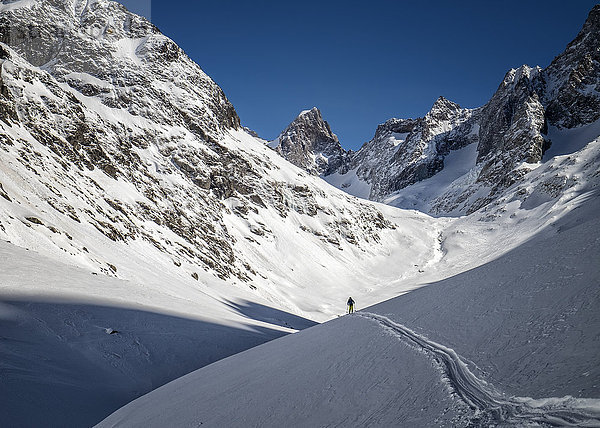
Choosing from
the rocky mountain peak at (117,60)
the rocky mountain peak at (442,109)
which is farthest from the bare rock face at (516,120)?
the rocky mountain peak at (117,60)

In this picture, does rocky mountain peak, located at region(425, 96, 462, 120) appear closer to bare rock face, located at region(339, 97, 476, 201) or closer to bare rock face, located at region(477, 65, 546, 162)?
bare rock face, located at region(339, 97, 476, 201)

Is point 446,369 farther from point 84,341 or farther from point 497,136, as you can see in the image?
point 497,136

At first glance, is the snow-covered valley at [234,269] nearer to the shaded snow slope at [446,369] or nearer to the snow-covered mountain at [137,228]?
the shaded snow slope at [446,369]

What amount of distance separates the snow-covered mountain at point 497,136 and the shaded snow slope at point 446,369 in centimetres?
10326

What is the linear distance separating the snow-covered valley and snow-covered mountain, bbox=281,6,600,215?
1.81 meters

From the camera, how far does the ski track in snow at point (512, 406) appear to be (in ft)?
6.28

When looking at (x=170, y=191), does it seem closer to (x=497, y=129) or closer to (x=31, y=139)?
(x=31, y=139)

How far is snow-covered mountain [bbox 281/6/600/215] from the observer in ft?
352

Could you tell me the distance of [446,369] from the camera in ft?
10.4

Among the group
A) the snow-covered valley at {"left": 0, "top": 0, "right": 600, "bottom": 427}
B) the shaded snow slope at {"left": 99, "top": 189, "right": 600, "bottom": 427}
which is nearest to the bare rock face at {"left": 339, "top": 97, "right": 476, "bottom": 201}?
the snow-covered valley at {"left": 0, "top": 0, "right": 600, "bottom": 427}

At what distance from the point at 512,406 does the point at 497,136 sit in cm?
15281

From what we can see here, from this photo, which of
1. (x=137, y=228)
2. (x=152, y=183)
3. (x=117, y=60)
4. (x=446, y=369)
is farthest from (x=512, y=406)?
(x=117, y=60)

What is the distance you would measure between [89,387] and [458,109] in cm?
21856

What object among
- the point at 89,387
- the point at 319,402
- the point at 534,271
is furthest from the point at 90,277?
the point at 534,271
